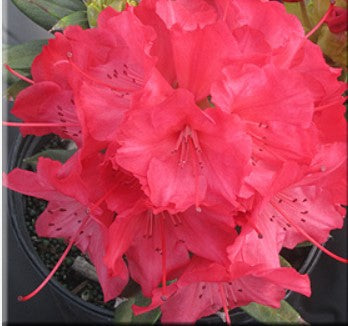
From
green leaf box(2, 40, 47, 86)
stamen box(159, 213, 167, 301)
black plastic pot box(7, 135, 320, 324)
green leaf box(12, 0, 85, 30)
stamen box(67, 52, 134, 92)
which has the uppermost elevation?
stamen box(67, 52, 134, 92)

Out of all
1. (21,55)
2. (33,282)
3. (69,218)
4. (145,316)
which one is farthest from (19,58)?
(33,282)

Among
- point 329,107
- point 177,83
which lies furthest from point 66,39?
point 329,107

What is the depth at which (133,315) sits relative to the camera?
693mm

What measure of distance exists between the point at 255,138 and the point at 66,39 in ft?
0.68

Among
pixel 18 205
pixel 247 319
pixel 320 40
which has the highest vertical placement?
pixel 320 40

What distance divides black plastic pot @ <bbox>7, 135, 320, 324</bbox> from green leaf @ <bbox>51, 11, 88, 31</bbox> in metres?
0.21

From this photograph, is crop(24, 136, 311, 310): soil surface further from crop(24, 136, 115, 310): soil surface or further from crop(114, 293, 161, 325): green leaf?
crop(114, 293, 161, 325): green leaf

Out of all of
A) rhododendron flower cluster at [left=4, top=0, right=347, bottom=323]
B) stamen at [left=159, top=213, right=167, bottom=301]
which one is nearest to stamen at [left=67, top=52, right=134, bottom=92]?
rhododendron flower cluster at [left=4, top=0, right=347, bottom=323]

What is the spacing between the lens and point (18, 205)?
2.76ft

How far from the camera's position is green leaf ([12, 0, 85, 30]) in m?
0.78

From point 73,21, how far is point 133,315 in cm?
35

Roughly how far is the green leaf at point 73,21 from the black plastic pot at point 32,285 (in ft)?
0.69

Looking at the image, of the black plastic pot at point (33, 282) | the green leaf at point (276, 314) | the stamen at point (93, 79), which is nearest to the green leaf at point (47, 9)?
the black plastic pot at point (33, 282)

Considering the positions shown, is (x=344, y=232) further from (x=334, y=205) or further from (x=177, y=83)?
(x=177, y=83)
